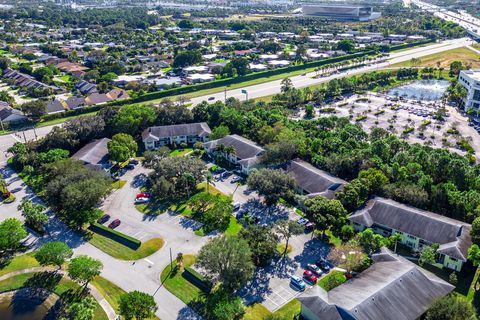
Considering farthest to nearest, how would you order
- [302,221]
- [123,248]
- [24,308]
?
[302,221] < [123,248] < [24,308]

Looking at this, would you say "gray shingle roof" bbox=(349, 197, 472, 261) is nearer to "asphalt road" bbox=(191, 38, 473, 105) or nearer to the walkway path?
the walkway path

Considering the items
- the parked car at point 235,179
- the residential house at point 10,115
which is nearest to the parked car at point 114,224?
the parked car at point 235,179

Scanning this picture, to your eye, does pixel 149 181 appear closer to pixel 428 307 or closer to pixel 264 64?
pixel 428 307

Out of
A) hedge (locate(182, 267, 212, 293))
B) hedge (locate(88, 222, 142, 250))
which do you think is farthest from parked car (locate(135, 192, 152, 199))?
hedge (locate(182, 267, 212, 293))

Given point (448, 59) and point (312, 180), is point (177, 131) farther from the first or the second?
point (448, 59)

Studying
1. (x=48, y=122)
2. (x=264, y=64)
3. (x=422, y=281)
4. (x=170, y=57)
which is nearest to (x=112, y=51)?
(x=170, y=57)

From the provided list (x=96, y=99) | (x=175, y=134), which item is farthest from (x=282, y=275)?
(x=96, y=99)
